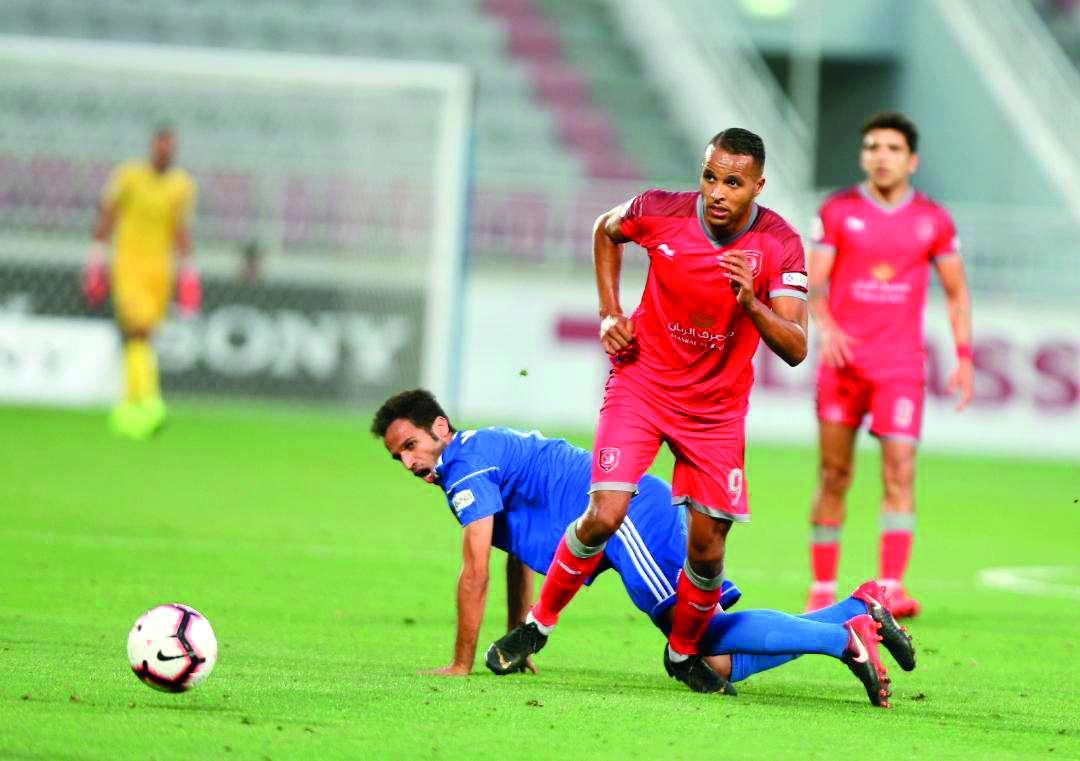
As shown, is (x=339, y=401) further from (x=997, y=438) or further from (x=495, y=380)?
(x=997, y=438)

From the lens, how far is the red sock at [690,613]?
604cm

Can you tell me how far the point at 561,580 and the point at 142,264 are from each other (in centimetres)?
1131

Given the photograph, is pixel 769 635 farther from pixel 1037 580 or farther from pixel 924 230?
pixel 1037 580

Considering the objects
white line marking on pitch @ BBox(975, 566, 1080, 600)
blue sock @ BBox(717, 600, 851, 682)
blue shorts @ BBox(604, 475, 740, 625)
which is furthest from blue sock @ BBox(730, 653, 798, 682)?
white line marking on pitch @ BBox(975, 566, 1080, 600)

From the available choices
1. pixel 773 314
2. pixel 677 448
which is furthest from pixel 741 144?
pixel 677 448

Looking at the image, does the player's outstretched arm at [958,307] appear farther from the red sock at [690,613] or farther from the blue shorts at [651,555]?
the red sock at [690,613]

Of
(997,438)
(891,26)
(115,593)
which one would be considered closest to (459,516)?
(115,593)

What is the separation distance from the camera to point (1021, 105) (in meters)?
26.1

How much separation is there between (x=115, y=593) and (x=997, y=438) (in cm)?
1364

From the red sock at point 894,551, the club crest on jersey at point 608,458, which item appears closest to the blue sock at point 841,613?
the club crest on jersey at point 608,458

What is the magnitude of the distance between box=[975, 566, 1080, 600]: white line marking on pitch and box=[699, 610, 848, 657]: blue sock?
3.87 metres

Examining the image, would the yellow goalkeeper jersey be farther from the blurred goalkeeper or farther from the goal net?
the goal net

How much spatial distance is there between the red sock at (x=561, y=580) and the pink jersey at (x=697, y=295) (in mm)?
622

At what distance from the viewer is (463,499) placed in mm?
6137
